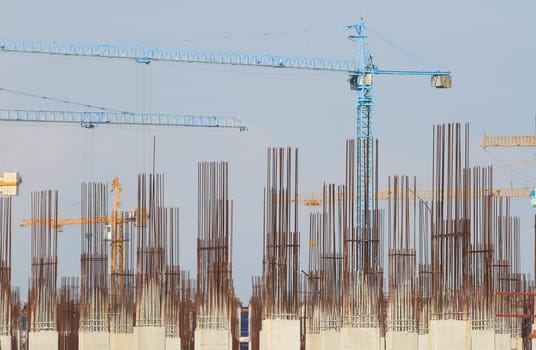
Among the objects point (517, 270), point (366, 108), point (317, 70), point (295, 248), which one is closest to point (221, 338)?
point (295, 248)

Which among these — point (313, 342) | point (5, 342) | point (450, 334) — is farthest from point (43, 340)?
point (450, 334)

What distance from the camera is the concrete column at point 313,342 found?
51.2m

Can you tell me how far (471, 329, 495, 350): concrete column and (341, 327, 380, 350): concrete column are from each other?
266 centimetres

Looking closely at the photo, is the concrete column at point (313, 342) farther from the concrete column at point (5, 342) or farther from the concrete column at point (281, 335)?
the concrete column at point (5, 342)

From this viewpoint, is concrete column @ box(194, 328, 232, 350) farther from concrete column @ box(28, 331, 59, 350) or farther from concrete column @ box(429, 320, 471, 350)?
Result: concrete column @ box(429, 320, 471, 350)

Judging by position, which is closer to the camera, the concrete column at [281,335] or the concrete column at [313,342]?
the concrete column at [281,335]

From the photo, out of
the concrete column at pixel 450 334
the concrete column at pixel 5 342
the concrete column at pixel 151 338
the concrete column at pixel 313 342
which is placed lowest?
the concrete column at pixel 313 342

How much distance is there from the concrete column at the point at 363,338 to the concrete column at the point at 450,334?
2227mm

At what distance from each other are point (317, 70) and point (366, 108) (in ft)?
27.7

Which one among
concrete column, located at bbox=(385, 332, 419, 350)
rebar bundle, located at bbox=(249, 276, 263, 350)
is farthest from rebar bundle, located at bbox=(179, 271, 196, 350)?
concrete column, located at bbox=(385, 332, 419, 350)

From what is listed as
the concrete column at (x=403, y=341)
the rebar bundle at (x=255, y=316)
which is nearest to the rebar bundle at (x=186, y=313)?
the rebar bundle at (x=255, y=316)

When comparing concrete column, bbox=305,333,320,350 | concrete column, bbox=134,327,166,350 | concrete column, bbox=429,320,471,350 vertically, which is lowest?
concrete column, bbox=305,333,320,350

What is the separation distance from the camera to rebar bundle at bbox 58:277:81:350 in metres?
52.3

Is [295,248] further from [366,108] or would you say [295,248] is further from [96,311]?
[366,108]
